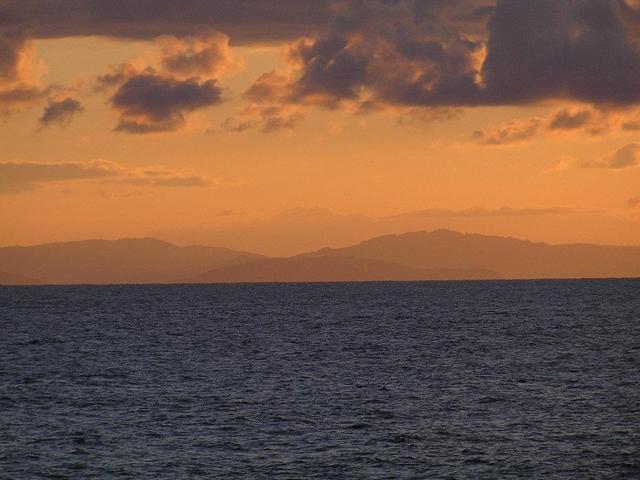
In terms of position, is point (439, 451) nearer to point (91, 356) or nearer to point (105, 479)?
point (105, 479)

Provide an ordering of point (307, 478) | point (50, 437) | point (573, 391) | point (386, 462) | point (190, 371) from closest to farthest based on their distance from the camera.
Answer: point (307, 478)
point (386, 462)
point (50, 437)
point (573, 391)
point (190, 371)

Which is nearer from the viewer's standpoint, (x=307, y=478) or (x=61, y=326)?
(x=307, y=478)

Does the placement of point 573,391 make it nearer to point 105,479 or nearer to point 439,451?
point 439,451

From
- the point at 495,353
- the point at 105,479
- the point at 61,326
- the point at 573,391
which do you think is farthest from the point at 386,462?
the point at 61,326

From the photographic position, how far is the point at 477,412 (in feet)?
208

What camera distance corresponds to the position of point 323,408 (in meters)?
64.9

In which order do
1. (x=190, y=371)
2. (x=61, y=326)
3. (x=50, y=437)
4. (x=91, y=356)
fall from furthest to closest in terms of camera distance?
A: (x=61, y=326) → (x=91, y=356) → (x=190, y=371) → (x=50, y=437)

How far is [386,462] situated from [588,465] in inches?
369

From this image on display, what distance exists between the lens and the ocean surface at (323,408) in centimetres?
4897

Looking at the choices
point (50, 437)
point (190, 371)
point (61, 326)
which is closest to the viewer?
point (50, 437)

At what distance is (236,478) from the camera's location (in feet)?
152

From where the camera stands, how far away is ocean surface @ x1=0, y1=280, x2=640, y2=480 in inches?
1928

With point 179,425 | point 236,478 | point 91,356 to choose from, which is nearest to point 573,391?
point 179,425

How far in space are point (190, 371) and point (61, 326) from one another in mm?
78496
